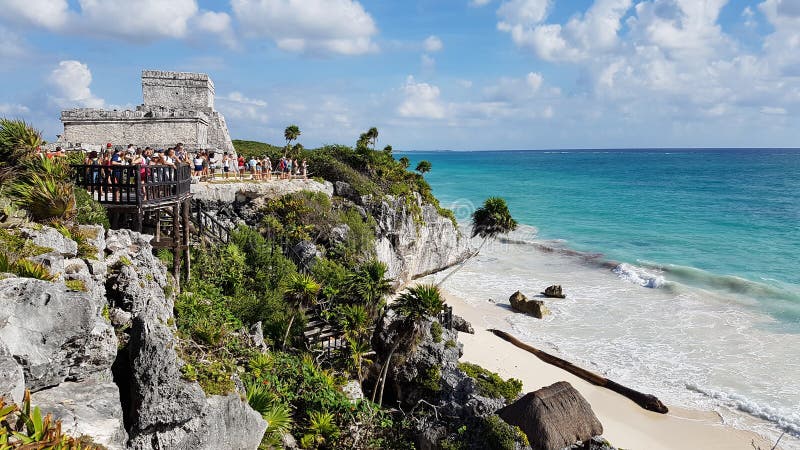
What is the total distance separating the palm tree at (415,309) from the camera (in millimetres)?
13805

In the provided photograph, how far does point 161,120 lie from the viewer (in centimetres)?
2697

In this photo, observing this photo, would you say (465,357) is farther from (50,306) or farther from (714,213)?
(714,213)

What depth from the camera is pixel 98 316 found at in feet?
24.7

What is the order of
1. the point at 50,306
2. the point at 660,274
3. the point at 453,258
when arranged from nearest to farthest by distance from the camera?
the point at 50,306, the point at 660,274, the point at 453,258

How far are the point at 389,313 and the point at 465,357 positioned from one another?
538 centimetres

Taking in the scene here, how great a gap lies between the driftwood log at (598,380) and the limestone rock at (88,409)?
52.0 ft

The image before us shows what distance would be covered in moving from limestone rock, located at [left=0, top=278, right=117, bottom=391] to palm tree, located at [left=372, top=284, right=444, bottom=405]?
827 cm

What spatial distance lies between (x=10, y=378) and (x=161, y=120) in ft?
79.8

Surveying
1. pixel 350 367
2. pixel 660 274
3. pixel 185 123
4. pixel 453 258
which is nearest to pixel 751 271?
pixel 660 274

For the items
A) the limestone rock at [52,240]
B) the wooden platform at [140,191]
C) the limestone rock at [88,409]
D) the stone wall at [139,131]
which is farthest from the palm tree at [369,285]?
the stone wall at [139,131]

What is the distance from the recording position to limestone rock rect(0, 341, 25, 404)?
532 cm

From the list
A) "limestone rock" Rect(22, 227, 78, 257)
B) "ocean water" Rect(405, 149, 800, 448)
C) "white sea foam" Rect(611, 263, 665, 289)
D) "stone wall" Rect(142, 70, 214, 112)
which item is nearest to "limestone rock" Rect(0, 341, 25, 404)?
"limestone rock" Rect(22, 227, 78, 257)

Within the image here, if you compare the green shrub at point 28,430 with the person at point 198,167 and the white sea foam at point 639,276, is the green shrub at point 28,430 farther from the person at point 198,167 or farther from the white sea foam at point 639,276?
the white sea foam at point 639,276

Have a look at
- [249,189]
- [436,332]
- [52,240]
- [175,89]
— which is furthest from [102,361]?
[175,89]
